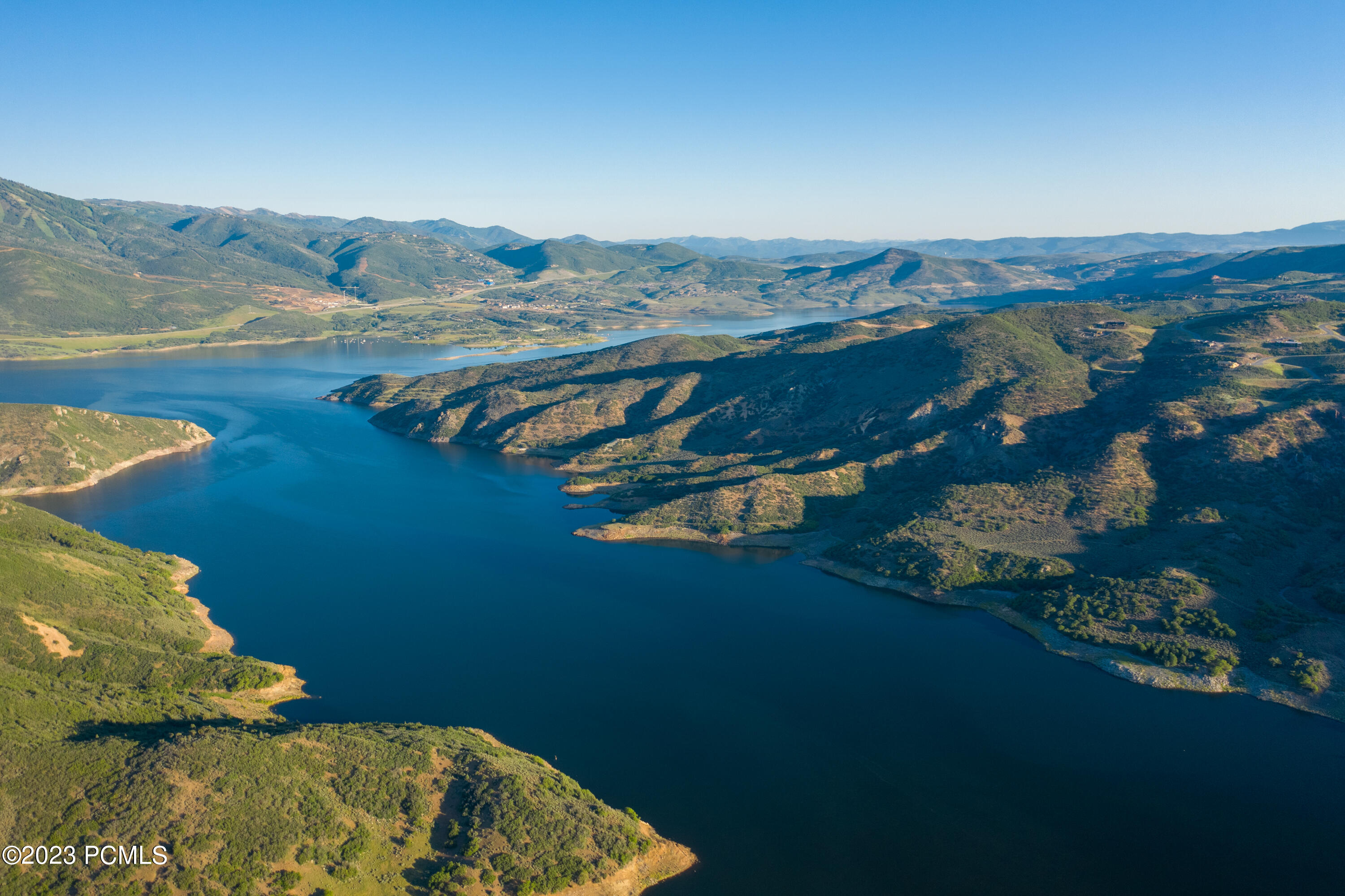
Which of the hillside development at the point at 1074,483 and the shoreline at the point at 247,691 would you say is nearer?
the shoreline at the point at 247,691

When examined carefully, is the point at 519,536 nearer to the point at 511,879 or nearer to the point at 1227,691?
the point at 511,879

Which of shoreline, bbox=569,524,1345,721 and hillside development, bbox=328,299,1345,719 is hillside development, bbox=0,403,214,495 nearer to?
hillside development, bbox=328,299,1345,719

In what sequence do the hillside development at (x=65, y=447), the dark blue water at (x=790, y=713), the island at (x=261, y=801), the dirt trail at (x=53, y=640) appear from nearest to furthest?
the island at (x=261, y=801), the dark blue water at (x=790, y=713), the dirt trail at (x=53, y=640), the hillside development at (x=65, y=447)

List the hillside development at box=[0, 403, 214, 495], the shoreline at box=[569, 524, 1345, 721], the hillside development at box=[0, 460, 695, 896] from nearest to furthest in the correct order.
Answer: the hillside development at box=[0, 460, 695, 896], the shoreline at box=[569, 524, 1345, 721], the hillside development at box=[0, 403, 214, 495]

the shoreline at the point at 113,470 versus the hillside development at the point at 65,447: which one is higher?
the hillside development at the point at 65,447

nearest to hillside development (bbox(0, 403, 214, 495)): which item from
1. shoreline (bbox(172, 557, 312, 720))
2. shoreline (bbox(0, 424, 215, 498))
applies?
shoreline (bbox(0, 424, 215, 498))

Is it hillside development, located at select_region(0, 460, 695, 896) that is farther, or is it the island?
the island

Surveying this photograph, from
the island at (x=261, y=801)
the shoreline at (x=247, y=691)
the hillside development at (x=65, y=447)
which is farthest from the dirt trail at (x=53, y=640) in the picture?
the hillside development at (x=65, y=447)

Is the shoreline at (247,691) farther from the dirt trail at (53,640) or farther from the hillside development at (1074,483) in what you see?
the hillside development at (1074,483)
